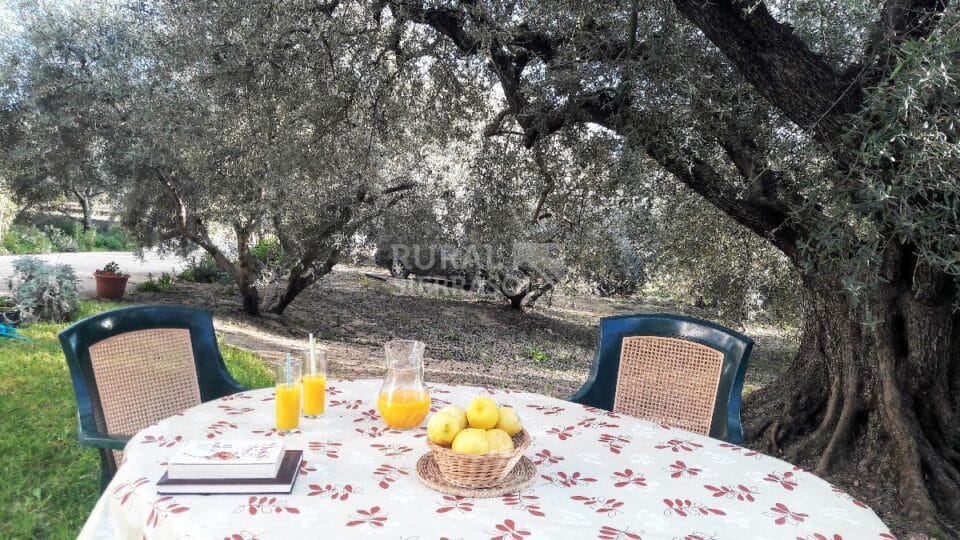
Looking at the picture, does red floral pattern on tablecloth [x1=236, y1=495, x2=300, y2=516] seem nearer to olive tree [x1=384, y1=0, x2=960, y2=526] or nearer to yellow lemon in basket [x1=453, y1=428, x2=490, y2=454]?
yellow lemon in basket [x1=453, y1=428, x2=490, y2=454]

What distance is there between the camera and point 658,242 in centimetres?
618

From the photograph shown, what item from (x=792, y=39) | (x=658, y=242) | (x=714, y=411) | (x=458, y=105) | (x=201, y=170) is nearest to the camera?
(x=714, y=411)

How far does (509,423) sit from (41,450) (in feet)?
11.4

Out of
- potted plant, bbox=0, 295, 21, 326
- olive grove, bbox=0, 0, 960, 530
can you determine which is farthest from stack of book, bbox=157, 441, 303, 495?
potted plant, bbox=0, 295, 21, 326

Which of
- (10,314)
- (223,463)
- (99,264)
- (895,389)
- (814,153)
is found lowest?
(99,264)

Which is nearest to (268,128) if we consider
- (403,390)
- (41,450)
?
(41,450)

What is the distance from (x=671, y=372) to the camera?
97.4 inches

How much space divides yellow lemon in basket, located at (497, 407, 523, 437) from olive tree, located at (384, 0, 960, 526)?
1921 mm

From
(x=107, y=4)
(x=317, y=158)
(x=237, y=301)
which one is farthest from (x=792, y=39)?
(x=237, y=301)

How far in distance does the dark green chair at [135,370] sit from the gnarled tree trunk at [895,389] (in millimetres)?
3369

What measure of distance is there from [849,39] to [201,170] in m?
5.92

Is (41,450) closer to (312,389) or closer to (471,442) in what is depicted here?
(312,389)

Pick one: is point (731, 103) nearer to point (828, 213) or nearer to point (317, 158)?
point (828, 213)

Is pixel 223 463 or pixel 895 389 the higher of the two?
pixel 223 463
